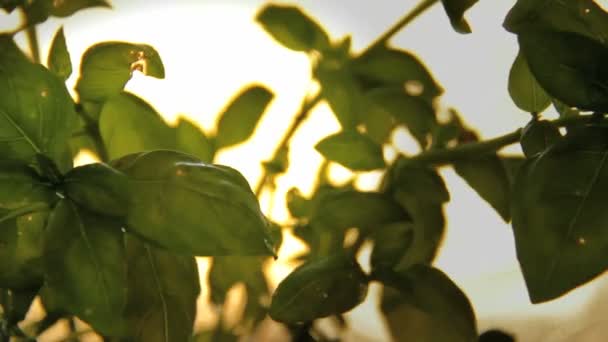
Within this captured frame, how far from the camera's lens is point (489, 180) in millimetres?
429

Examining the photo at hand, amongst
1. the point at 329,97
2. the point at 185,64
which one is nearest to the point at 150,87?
the point at 185,64

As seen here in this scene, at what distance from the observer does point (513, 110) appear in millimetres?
797

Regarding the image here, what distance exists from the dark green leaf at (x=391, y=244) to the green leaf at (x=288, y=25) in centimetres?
16

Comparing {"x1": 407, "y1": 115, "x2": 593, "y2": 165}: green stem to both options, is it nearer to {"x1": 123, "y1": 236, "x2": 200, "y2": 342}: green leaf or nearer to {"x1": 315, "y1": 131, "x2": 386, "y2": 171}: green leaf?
{"x1": 315, "y1": 131, "x2": 386, "y2": 171}: green leaf

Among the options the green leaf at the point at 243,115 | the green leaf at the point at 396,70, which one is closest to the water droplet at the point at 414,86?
the green leaf at the point at 396,70

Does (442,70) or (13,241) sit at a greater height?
(13,241)

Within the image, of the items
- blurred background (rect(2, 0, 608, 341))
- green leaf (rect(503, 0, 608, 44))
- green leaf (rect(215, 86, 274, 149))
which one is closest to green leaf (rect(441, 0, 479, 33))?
green leaf (rect(503, 0, 608, 44))

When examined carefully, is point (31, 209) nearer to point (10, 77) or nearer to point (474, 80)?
point (10, 77)

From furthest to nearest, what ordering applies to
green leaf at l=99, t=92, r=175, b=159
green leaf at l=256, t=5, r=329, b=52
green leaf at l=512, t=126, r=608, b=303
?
green leaf at l=256, t=5, r=329, b=52, green leaf at l=99, t=92, r=175, b=159, green leaf at l=512, t=126, r=608, b=303

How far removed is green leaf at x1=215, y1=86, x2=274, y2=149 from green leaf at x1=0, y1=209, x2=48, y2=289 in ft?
0.70

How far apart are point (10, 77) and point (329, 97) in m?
0.25

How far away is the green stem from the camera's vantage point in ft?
1.25

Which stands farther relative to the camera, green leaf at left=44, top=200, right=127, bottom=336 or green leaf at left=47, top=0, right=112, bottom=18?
green leaf at left=47, top=0, right=112, bottom=18

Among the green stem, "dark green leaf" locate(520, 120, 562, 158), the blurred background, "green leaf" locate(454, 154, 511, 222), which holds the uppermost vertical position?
"dark green leaf" locate(520, 120, 562, 158)
